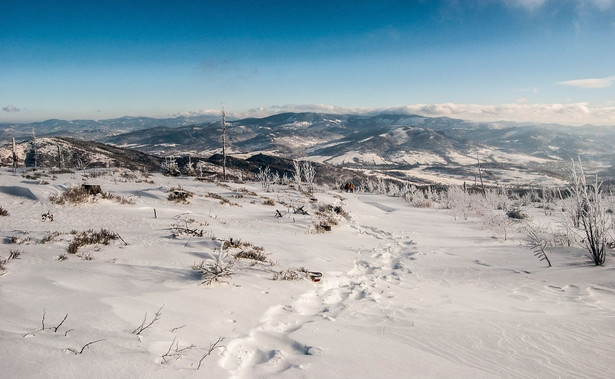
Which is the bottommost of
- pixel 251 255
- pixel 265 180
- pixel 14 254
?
pixel 265 180

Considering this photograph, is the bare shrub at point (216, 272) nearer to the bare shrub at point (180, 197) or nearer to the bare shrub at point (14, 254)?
the bare shrub at point (14, 254)

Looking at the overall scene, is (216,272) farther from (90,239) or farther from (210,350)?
(90,239)

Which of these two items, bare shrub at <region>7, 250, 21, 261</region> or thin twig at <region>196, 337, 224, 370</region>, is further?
bare shrub at <region>7, 250, 21, 261</region>

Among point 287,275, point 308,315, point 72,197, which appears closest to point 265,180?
point 72,197

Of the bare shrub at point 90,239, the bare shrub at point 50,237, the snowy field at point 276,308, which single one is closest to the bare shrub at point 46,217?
the snowy field at point 276,308

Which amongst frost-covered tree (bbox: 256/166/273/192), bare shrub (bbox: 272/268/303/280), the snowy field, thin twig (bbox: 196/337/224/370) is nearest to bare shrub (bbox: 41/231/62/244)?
the snowy field

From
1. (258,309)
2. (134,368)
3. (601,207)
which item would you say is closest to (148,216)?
(258,309)

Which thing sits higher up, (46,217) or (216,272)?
(46,217)

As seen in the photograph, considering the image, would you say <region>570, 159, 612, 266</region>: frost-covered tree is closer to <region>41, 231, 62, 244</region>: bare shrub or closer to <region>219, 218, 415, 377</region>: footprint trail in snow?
<region>219, 218, 415, 377</region>: footprint trail in snow
